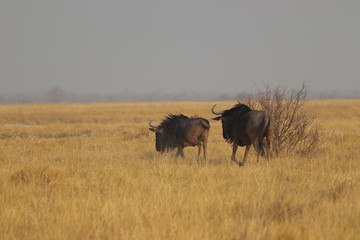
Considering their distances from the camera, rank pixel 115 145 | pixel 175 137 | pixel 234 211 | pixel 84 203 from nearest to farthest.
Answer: pixel 234 211 < pixel 84 203 < pixel 175 137 < pixel 115 145

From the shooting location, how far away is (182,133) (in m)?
10.2

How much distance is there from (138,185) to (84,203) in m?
1.32

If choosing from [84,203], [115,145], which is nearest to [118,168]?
[84,203]

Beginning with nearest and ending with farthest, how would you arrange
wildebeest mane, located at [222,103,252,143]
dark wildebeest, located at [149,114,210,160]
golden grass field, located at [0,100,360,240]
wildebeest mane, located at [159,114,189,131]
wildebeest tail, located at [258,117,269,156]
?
1. golden grass field, located at [0,100,360,240]
2. wildebeest tail, located at [258,117,269,156]
3. wildebeest mane, located at [222,103,252,143]
4. dark wildebeest, located at [149,114,210,160]
5. wildebeest mane, located at [159,114,189,131]

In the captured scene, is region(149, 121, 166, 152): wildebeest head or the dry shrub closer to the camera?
the dry shrub

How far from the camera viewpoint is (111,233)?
3.64 m

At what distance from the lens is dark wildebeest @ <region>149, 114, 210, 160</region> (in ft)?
32.8

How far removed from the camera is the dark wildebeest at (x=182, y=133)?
9992 millimetres

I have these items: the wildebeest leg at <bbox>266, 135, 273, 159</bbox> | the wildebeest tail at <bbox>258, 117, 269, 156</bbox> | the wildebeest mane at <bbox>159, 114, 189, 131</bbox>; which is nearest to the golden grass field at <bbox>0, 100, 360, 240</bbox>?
the wildebeest leg at <bbox>266, 135, 273, 159</bbox>

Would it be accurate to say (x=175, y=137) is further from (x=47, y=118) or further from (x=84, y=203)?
(x=47, y=118)

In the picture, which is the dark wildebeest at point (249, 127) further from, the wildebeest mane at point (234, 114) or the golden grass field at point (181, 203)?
the golden grass field at point (181, 203)

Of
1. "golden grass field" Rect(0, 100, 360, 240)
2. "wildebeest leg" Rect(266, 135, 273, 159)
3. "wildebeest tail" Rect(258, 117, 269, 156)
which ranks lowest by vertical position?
"golden grass field" Rect(0, 100, 360, 240)

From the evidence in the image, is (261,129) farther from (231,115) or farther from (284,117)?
(284,117)

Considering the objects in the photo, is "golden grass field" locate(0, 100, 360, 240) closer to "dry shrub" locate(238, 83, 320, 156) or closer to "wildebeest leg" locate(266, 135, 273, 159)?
"wildebeest leg" locate(266, 135, 273, 159)
